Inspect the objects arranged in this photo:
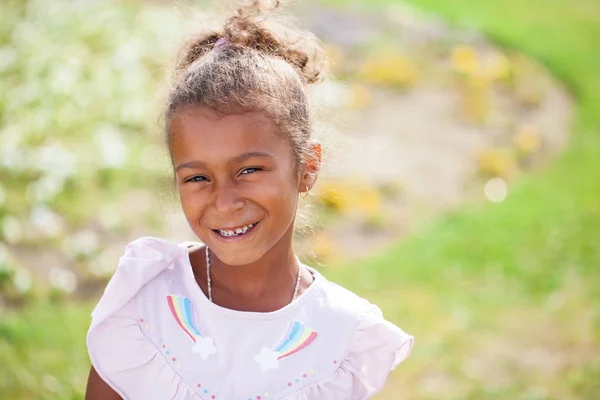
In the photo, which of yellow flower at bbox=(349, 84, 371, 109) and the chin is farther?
yellow flower at bbox=(349, 84, 371, 109)

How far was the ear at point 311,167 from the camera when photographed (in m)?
2.24

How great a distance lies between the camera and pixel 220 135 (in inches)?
79.5

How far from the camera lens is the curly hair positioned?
6.76 feet

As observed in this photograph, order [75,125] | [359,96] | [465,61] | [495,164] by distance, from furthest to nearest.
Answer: [465,61]
[359,96]
[495,164]
[75,125]

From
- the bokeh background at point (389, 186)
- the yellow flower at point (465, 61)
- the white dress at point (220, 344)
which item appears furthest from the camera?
the yellow flower at point (465, 61)

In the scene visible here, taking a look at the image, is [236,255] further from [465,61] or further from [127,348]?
[465,61]

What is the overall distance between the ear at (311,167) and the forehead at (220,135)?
Answer: 151 mm

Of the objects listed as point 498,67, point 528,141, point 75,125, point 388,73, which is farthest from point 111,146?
point 498,67

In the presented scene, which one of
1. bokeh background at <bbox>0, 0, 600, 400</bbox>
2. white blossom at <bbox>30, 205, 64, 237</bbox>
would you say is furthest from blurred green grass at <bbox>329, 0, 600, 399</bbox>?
white blossom at <bbox>30, 205, 64, 237</bbox>

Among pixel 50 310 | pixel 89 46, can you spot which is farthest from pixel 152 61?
pixel 50 310

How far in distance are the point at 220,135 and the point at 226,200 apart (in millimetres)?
158

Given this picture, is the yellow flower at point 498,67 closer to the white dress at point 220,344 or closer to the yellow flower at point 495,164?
the yellow flower at point 495,164

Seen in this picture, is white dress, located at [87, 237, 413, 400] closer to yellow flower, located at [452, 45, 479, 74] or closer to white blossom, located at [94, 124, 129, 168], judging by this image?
white blossom, located at [94, 124, 129, 168]

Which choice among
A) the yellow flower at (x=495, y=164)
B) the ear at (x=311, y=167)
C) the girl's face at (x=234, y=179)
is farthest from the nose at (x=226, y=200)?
the yellow flower at (x=495, y=164)
